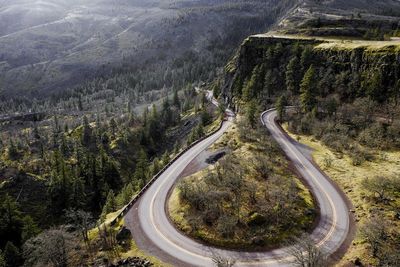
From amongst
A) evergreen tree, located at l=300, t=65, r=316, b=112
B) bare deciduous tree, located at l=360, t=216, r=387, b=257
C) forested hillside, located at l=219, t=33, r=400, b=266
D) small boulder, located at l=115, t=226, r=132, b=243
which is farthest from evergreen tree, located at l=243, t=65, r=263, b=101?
small boulder, located at l=115, t=226, r=132, b=243

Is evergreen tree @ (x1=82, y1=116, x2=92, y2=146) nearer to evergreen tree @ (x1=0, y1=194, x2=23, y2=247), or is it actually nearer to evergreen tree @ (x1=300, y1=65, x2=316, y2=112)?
evergreen tree @ (x1=0, y1=194, x2=23, y2=247)

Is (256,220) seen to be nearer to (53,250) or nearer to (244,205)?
(244,205)

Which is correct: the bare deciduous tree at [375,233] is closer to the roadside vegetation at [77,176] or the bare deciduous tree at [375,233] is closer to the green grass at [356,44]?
the roadside vegetation at [77,176]

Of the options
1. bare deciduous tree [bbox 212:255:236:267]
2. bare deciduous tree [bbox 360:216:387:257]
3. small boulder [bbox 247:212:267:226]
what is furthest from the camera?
small boulder [bbox 247:212:267:226]

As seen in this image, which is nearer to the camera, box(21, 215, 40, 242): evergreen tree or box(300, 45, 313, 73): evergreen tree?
box(21, 215, 40, 242): evergreen tree

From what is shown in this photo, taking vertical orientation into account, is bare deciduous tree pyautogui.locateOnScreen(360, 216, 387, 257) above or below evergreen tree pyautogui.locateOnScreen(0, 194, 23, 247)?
above

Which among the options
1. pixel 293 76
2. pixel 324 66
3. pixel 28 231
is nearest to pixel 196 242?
pixel 28 231

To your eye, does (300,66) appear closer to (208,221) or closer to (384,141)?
(384,141)

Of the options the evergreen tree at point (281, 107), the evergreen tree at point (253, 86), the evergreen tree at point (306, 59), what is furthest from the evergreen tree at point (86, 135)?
the evergreen tree at point (306, 59)
